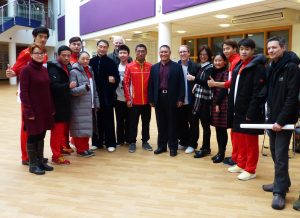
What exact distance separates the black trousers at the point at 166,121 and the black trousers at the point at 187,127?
24cm

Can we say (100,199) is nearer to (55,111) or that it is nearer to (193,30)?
(55,111)

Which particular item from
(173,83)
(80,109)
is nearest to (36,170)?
(80,109)

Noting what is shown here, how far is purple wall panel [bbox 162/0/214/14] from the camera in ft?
A: 27.2

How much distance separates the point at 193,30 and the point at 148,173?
8.51 meters

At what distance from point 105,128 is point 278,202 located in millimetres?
2939

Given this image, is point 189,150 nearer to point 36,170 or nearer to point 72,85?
point 72,85

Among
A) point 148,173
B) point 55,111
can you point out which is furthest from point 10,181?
point 148,173

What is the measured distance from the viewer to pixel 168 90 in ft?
16.0

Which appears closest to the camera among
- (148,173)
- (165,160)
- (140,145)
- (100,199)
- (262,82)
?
(100,199)

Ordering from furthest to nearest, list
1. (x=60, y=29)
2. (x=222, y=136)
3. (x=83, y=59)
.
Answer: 1. (x=60, y=29)
2. (x=83, y=59)
3. (x=222, y=136)

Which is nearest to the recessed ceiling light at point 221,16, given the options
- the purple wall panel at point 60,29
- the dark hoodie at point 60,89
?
the dark hoodie at point 60,89

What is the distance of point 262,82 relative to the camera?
3607 millimetres

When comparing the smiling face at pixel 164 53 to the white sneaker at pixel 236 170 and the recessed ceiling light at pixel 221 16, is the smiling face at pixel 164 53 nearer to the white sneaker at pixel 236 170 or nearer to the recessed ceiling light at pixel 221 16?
the white sneaker at pixel 236 170

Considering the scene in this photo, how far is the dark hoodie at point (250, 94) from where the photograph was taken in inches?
142
